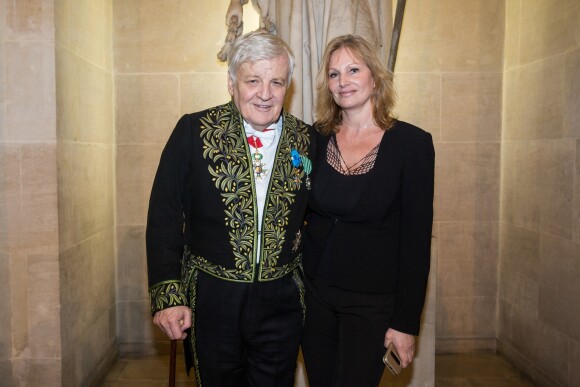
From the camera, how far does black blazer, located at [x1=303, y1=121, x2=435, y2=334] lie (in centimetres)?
188


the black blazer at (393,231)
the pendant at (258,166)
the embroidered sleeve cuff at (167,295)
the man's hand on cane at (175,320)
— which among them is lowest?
the man's hand on cane at (175,320)

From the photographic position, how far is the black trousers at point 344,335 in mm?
1894

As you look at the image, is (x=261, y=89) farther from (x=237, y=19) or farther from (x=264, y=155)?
(x=237, y=19)

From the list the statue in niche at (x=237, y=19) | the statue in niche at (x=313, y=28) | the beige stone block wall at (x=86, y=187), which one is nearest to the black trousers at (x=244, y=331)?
the statue in niche at (x=313, y=28)

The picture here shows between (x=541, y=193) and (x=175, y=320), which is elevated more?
(x=541, y=193)

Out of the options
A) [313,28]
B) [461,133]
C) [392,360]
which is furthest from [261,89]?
[461,133]

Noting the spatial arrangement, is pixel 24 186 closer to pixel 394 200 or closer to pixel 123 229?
Answer: pixel 123 229

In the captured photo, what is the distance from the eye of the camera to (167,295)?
Result: 5.96ft

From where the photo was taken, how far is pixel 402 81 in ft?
12.9

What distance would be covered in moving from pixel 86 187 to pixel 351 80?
1.91 m

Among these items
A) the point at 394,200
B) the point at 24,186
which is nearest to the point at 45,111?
the point at 24,186

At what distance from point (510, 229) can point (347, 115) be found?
228 cm

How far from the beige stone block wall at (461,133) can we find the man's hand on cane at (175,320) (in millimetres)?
2490

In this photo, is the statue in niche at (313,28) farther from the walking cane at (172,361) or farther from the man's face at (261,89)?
the walking cane at (172,361)
